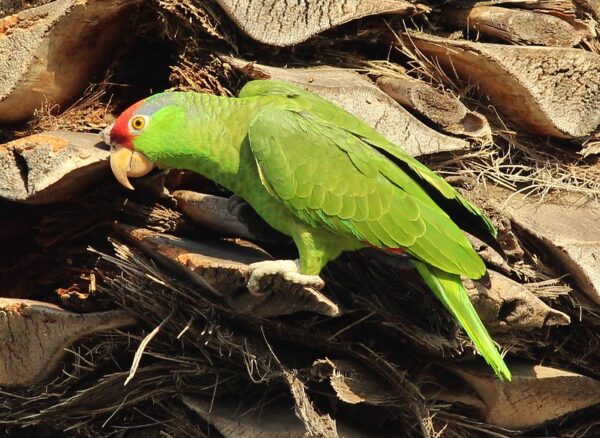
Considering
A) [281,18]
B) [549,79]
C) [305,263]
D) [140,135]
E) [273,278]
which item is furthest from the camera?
[549,79]

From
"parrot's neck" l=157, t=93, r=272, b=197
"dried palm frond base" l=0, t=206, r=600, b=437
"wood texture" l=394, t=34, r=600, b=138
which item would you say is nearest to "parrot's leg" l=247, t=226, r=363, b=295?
"dried palm frond base" l=0, t=206, r=600, b=437

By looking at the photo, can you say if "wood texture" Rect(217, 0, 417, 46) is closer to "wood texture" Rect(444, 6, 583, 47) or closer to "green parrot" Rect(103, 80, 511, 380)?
"green parrot" Rect(103, 80, 511, 380)

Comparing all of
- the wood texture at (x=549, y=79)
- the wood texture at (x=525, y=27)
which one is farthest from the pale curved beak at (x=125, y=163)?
the wood texture at (x=525, y=27)

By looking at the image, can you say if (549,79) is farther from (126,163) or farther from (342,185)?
(126,163)

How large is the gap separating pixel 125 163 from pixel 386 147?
0.97 meters

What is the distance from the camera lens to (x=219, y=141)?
363 cm

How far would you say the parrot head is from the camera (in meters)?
3.52

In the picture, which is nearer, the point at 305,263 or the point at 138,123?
the point at 305,263

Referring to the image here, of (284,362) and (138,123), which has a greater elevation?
(138,123)

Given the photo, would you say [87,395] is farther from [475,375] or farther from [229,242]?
[475,375]

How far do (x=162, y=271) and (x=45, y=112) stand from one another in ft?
3.04

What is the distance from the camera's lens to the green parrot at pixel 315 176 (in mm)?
3422

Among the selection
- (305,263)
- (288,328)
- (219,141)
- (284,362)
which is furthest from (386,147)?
(284,362)

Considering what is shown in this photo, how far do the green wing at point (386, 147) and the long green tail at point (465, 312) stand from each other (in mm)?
255
